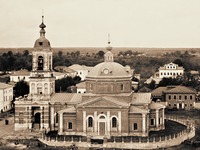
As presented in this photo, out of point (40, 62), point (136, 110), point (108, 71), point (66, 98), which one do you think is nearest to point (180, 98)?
point (108, 71)

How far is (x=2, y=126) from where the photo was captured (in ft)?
199

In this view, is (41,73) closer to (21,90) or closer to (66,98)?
(66,98)

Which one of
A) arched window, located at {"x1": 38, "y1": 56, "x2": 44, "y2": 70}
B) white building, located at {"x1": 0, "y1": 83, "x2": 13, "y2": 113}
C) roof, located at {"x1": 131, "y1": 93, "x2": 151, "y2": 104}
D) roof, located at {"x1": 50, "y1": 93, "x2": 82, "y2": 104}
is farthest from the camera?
white building, located at {"x1": 0, "y1": 83, "x2": 13, "y2": 113}

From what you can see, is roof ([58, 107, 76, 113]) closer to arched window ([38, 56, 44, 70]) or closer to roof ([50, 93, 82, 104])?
roof ([50, 93, 82, 104])

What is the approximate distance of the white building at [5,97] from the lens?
7431cm

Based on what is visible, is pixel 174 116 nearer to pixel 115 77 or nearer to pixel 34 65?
pixel 115 77

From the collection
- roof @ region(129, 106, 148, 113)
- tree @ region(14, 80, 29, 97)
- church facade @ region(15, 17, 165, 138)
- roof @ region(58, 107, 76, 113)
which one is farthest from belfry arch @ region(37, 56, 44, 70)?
tree @ region(14, 80, 29, 97)

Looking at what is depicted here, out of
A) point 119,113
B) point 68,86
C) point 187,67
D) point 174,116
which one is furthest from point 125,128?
point 187,67

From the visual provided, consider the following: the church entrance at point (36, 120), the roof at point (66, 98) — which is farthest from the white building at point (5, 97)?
the roof at point (66, 98)

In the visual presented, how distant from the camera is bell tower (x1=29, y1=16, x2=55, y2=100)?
57312mm

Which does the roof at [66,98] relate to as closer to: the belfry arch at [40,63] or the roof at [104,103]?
the roof at [104,103]

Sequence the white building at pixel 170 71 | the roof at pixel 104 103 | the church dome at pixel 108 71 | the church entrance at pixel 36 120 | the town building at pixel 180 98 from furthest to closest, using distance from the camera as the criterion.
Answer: the white building at pixel 170 71 < the town building at pixel 180 98 < the church entrance at pixel 36 120 < the church dome at pixel 108 71 < the roof at pixel 104 103
